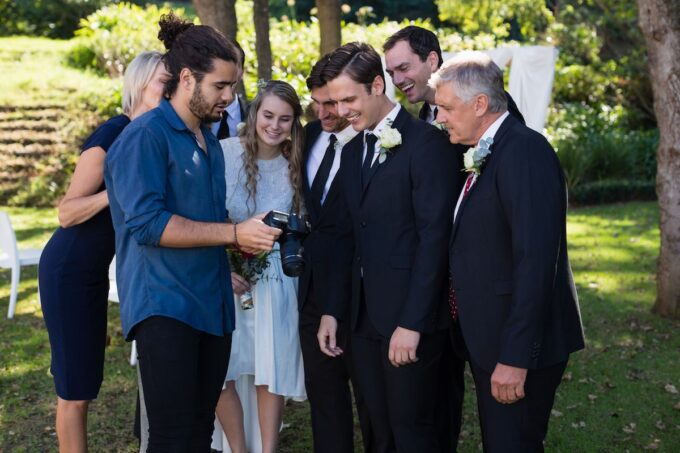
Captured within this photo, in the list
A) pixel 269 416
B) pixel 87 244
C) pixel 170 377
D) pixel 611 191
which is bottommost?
pixel 611 191

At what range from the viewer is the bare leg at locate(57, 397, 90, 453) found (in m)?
4.07

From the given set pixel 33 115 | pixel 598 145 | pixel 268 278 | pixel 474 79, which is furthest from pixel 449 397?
pixel 33 115

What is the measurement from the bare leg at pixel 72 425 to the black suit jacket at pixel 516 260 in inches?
73.2

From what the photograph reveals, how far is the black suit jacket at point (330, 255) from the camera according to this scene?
4145 millimetres

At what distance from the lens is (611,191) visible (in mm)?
14828

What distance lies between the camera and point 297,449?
516 centimetres

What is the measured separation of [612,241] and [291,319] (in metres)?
7.69

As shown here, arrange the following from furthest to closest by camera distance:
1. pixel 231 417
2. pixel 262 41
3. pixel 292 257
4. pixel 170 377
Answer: pixel 262 41 → pixel 231 417 → pixel 292 257 → pixel 170 377

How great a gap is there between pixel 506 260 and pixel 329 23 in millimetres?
5488

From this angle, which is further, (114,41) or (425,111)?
(114,41)

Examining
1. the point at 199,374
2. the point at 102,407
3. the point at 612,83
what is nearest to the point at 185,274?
the point at 199,374

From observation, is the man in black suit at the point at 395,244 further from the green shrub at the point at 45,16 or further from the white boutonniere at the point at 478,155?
the green shrub at the point at 45,16

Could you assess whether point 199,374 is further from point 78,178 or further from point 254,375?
point 254,375

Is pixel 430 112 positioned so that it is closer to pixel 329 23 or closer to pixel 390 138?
pixel 390 138
